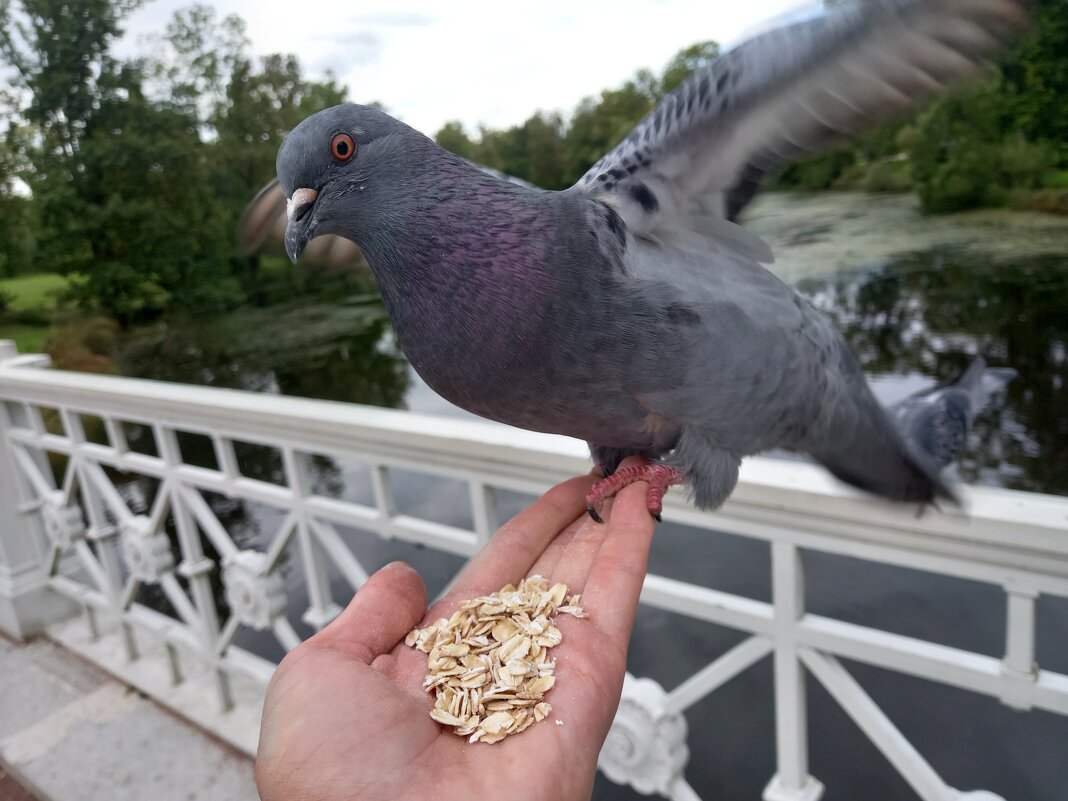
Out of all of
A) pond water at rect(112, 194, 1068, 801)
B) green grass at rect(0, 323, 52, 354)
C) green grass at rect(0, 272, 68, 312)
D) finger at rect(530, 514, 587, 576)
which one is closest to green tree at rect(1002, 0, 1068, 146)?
pond water at rect(112, 194, 1068, 801)

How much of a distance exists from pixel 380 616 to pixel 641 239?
765mm

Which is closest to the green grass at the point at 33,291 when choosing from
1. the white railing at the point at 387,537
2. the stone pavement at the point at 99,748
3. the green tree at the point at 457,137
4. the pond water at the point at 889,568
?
the white railing at the point at 387,537

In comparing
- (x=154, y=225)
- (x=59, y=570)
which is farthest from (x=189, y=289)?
(x=59, y=570)

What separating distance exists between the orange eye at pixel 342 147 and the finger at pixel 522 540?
737 millimetres

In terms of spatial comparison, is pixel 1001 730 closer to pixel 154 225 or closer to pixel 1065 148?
pixel 1065 148

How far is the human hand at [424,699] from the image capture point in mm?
844

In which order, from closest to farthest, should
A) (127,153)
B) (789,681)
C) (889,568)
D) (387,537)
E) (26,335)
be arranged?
(789,681) → (387,537) → (889,568) → (127,153) → (26,335)

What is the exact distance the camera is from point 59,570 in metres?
3.33

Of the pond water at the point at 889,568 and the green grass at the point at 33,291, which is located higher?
the green grass at the point at 33,291

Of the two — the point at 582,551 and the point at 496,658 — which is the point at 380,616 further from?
the point at 582,551

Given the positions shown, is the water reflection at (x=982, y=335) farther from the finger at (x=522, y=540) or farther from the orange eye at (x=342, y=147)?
the orange eye at (x=342, y=147)

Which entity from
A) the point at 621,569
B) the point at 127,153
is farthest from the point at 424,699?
the point at 127,153

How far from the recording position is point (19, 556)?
3.25 m

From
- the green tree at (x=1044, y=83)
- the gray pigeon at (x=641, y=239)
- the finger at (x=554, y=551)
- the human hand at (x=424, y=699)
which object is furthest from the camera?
the green tree at (x=1044, y=83)
